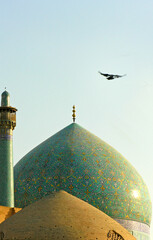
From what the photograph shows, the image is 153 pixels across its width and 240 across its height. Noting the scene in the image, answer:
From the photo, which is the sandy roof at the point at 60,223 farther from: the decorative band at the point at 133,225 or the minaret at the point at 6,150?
the decorative band at the point at 133,225

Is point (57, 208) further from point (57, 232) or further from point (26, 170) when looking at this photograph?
point (26, 170)

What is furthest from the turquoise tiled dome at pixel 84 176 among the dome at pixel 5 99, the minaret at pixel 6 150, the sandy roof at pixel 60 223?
the sandy roof at pixel 60 223

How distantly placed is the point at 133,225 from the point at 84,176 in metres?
2.22

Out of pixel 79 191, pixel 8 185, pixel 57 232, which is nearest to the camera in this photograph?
pixel 57 232

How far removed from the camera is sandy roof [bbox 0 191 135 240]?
1719cm

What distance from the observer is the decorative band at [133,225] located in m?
22.6

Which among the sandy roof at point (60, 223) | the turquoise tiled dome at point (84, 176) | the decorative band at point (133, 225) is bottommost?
the sandy roof at point (60, 223)

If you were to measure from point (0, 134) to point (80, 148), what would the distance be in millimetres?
3133

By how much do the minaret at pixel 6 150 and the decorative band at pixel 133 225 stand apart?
12.1 feet

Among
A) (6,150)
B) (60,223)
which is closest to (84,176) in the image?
(6,150)

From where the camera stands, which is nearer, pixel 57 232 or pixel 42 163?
pixel 57 232

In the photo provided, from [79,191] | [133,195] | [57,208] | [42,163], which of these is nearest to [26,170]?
[42,163]

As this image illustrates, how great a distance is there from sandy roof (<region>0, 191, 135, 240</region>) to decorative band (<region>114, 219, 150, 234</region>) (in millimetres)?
4264

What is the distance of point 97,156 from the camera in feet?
76.8
